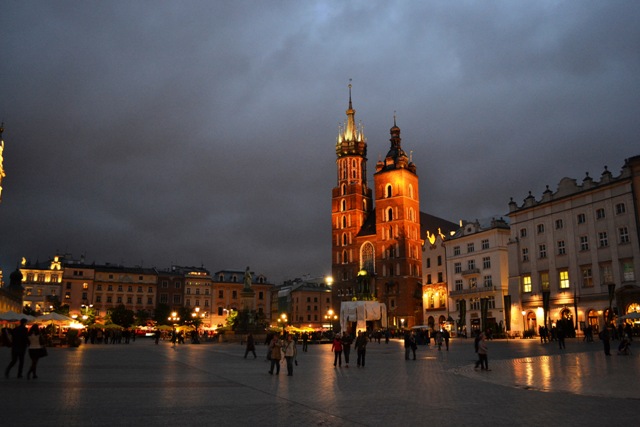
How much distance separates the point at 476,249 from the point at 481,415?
67530mm

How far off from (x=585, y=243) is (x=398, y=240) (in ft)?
166

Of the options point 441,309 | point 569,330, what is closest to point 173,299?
point 441,309

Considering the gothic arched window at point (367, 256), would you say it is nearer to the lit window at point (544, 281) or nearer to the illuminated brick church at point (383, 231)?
the illuminated brick church at point (383, 231)

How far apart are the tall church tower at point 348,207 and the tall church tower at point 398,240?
315 inches

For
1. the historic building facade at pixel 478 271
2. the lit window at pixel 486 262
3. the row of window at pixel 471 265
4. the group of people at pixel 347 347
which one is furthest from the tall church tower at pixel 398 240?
the group of people at pixel 347 347

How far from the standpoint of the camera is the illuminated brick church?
103 m

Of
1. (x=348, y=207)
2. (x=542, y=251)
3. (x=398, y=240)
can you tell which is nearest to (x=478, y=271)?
(x=542, y=251)

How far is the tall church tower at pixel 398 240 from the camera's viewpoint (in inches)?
4008

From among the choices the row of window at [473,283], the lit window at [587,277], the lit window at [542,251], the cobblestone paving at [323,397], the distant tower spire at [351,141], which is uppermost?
the distant tower spire at [351,141]

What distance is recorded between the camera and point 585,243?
56781 mm

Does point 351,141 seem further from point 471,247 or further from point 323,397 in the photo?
point 323,397

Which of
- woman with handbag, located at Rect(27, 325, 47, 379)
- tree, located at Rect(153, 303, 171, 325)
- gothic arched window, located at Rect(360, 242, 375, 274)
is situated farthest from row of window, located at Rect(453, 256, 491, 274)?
woman with handbag, located at Rect(27, 325, 47, 379)

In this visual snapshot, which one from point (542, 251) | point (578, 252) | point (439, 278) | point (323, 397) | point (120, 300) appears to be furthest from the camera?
point (120, 300)

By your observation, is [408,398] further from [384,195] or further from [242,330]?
[384,195]
